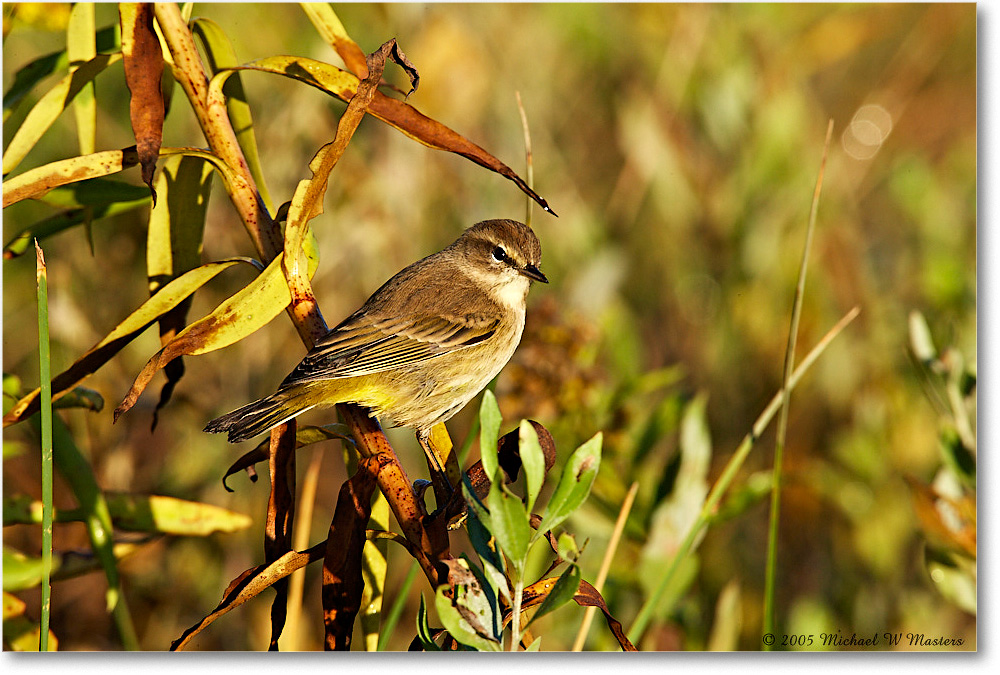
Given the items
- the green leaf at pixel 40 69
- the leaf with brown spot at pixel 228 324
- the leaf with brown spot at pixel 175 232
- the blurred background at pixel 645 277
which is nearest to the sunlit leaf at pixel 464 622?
the leaf with brown spot at pixel 228 324

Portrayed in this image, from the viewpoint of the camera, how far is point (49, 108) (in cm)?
188

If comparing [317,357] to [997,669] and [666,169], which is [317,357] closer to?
[997,669]

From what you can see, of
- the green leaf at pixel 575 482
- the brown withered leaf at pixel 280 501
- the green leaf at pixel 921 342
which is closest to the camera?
the green leaf at pixel 575 482

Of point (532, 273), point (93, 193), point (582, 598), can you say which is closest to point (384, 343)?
point (532, 273)

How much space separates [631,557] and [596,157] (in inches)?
98.8

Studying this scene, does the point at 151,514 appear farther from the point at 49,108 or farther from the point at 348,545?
the point at 49,108

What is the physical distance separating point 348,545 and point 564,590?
0.43m

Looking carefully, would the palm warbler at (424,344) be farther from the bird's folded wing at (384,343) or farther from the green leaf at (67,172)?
the green leaf at (67,172)

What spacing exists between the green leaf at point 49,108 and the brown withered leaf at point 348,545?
1.07 m

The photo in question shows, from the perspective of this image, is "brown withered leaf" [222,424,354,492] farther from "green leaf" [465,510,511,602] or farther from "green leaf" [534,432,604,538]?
"green leaf" [534,432,604,538]

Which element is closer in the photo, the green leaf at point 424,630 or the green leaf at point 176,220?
the green leaf at point 424,630

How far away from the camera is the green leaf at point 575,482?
134 centimetres

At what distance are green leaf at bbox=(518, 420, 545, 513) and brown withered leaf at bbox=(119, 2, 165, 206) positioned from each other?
83cm

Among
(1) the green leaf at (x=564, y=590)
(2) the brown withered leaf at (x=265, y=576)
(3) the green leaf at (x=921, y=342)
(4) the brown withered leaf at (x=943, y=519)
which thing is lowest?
(2) the brown withered leaf at (x=265, y=576)
